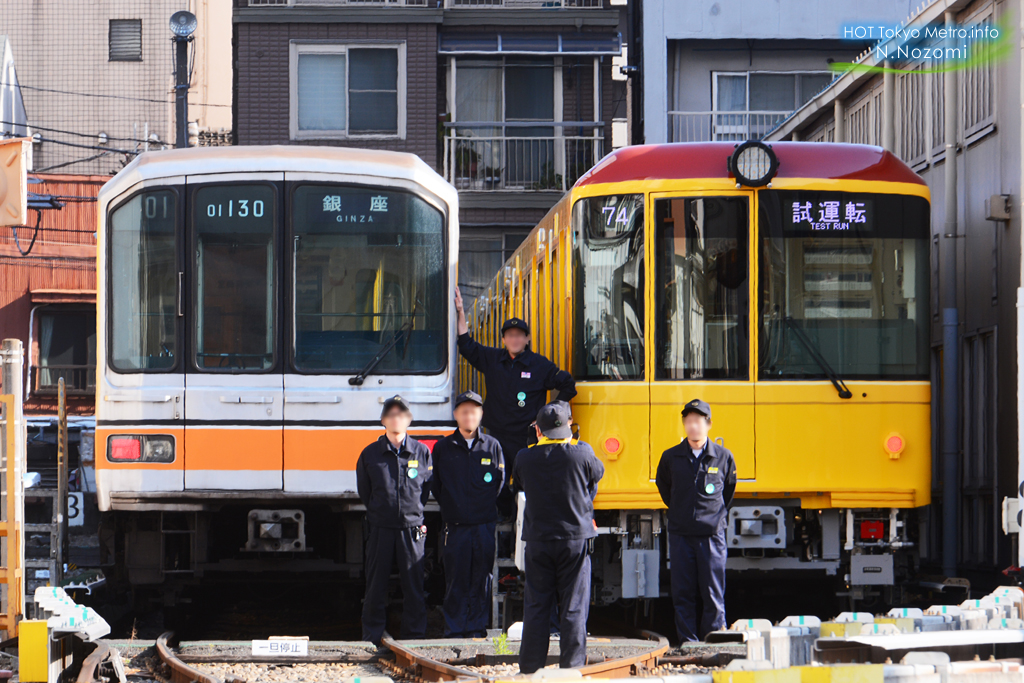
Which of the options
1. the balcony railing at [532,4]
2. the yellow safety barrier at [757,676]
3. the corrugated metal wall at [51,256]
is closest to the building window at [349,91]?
the balcony railing at [532,4]

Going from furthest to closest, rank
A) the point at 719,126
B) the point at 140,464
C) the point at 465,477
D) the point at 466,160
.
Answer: the point at 719,126 < the point at 466,160 < the point at 140,464 < the point at 465,477

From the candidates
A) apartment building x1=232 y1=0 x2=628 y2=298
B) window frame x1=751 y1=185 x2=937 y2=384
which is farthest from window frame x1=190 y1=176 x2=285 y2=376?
apartment building x1=232 y1=0 x2=628 y2=298

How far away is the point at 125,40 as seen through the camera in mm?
24391

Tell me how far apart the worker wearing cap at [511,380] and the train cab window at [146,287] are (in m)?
1.82

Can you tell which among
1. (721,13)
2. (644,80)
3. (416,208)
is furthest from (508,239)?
(416,208)

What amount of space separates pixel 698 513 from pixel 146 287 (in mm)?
3690

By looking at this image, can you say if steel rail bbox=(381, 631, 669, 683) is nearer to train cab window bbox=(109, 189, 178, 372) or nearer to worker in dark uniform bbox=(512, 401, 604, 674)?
worker in dark uniform bbox=(512, 401, 604, 674)

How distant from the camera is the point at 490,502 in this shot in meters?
7.56

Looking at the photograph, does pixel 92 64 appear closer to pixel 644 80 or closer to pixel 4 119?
pixel 4 119

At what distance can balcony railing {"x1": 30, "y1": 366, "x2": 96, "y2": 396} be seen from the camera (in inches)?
800

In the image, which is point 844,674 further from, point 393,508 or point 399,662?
point 393,508

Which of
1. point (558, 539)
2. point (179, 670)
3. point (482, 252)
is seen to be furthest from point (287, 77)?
point (558, 539)

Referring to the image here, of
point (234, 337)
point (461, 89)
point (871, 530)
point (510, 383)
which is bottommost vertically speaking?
point (871, 530)

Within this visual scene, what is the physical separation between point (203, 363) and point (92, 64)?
18.3m
